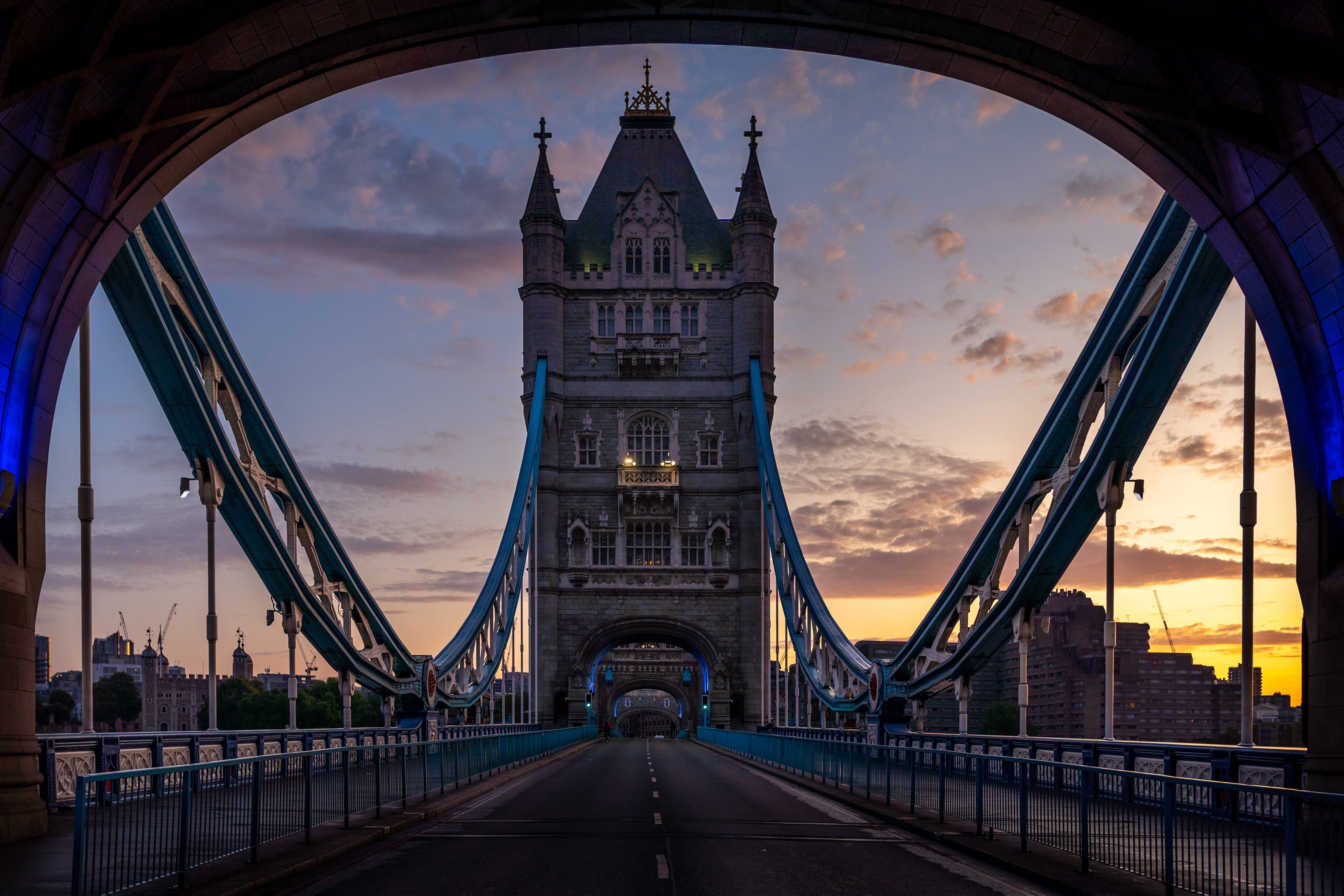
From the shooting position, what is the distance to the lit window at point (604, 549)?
2635 inches

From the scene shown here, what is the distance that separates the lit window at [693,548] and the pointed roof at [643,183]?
14.8 meters

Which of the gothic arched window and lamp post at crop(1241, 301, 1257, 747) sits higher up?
the gothic arched window

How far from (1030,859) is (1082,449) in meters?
17.2

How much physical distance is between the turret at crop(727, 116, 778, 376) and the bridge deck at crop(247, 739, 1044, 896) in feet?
151

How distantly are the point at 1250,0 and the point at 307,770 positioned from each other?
12425mm

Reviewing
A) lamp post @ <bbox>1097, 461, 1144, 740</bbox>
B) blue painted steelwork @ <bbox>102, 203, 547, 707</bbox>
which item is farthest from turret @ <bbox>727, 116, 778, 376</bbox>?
lamp post @ <bbox>1097, 461, 1144, 740</bbox>

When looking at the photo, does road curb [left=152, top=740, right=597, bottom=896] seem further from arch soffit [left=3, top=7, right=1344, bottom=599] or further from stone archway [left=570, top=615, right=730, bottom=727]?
stone archway [left=570, top=615, right=730, bottom=727]

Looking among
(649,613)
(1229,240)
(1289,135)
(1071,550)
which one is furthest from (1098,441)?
(649,613)

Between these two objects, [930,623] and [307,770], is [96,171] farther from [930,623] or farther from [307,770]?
[930,623]

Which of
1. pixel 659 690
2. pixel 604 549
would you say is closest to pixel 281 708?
pixel 659 690

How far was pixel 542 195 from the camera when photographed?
230 ft

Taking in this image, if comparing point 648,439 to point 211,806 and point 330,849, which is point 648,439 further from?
point 211,806

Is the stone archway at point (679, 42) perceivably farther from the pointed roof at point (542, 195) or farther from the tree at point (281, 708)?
the tree at point (281, 708)

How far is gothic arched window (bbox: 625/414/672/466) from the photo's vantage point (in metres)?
67.6
